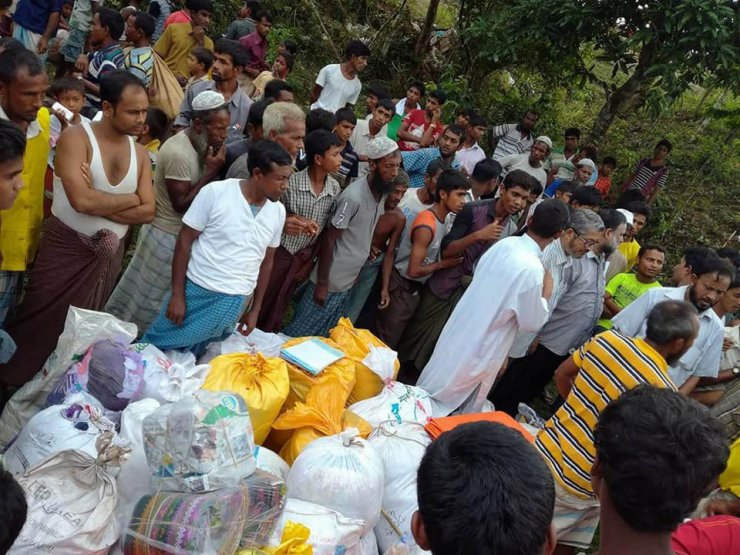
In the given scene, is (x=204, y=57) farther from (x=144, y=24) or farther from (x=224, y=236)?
(x=224, y=236)

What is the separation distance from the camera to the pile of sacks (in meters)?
2.09

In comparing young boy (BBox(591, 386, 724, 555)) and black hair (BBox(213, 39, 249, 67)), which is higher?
young boy (BBox(591, 386, 724, 555))

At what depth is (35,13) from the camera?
245 inches

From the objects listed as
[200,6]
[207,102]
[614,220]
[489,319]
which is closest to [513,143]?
[614,220]

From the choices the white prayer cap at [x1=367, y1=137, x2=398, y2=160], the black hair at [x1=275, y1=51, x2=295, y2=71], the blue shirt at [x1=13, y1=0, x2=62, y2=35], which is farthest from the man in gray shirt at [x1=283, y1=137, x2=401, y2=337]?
the blue shirt at [x1=13, y1=0, x2=62, y2=35]

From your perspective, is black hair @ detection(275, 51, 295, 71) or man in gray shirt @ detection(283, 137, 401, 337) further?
black hair @ detection(275, 51, 295, 71)

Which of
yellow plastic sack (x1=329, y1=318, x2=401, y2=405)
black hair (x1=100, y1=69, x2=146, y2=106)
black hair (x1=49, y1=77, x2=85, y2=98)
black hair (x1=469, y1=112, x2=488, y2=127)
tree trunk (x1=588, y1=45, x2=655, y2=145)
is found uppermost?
tree trunk (x1=588, y1=45, x2=655, y2=145)

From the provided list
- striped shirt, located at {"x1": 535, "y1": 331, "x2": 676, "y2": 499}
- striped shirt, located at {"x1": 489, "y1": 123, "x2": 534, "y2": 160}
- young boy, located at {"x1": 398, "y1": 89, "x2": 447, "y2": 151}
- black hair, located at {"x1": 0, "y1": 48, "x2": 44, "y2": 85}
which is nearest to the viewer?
striped shirt, located at {"x1": 535, "y1": 331, "x2": 676, "y2": 499}

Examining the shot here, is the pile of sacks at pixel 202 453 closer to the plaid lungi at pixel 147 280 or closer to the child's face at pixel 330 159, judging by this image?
the plaid lungi at pixel 147 280

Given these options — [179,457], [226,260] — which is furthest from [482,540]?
[226,260]

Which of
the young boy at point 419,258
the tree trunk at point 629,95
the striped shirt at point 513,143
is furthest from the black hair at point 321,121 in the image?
the tree trunk at point 629,95

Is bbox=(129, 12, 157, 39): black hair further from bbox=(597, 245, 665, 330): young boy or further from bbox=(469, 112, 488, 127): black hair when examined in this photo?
bbox=(597, 245, 665, 330): young boy

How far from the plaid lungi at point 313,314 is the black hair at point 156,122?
1.52m

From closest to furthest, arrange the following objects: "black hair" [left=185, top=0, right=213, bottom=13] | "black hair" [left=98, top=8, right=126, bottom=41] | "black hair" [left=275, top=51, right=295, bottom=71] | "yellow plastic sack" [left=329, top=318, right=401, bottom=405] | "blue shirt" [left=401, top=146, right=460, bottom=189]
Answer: "yellow plastic sack" [left=329, top=318, right=401, bottom=405] < "black hair" [left=98, top=8, right=126, bottom=41] < "blue shirt" [left=401, top=146, right=460, bottom=189] < "black hair" [left=185, top=0, right=213, bottom=13] < "black hair" [left=275, top=51, right=295, bottom=71]
